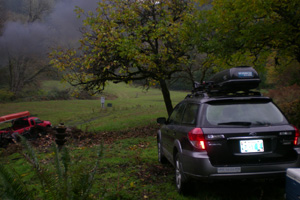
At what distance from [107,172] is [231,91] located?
10.8 feet

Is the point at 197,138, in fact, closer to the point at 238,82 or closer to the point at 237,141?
the point at 237,141

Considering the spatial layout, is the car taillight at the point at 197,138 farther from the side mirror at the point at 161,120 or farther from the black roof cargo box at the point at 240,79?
the side mirror at the point at 161,120

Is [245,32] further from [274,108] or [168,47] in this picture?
[274,108]

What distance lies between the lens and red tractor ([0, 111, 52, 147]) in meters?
10.9

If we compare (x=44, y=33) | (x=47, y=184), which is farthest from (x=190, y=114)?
(x=44, y=33)

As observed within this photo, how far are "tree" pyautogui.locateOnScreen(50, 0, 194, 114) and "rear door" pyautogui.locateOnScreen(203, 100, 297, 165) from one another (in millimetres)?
8517

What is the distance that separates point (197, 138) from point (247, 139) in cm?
71

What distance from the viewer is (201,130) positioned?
13.1 feet

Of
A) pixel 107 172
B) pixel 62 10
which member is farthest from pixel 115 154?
pixel 62 10

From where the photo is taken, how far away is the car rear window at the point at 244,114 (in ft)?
13.4

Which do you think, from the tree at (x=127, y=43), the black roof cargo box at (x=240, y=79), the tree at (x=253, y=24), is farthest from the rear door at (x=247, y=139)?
the tree at (x=127, y=43)

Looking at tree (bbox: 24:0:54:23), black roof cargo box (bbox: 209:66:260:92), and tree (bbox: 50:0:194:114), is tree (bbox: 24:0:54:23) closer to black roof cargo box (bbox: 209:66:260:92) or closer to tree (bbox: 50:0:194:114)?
tree (bbox: 50:0:194:114)

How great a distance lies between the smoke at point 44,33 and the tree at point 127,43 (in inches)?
146

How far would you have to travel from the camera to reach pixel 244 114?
4152 mm
